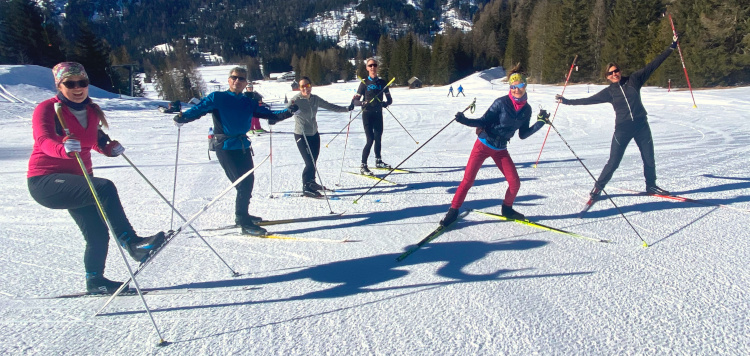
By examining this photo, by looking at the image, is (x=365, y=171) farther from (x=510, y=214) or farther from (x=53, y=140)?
(x=53, y=140)

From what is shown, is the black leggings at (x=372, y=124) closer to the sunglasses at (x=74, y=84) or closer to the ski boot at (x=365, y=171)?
the ski boot at (x=365, y=171)

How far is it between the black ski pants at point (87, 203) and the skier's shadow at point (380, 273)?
0.54 m

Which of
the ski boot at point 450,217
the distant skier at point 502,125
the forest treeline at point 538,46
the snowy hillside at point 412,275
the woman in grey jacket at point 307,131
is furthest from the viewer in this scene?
the forest treeline at point 538,46

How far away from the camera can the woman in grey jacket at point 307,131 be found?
5.88 m

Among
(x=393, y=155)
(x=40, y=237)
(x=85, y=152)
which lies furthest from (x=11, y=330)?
(x=393, y=155)

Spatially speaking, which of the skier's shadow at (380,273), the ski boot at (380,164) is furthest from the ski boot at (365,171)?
the skier's shadow at (380,273)

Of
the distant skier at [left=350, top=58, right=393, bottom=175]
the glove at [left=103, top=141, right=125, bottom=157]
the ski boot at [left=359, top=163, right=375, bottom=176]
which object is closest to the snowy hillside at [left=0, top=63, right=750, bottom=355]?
the ski boot at [left=359, top=163, right=375, bottom=176]

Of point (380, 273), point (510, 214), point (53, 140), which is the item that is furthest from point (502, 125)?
point (53, 140)

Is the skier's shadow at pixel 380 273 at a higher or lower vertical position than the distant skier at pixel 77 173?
lower

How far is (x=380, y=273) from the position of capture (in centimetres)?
348

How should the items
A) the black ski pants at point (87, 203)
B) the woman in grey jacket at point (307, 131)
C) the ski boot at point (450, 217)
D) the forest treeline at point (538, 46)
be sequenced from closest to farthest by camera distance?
1. the black ski pants at point (87, 203)
2. the ski boot at point (450, 217)
3. the woman in grey jacket at point (307, 131)
4. the forest treeline at point (538, 46)

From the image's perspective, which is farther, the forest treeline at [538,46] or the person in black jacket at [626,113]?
the forest treeline at [538,46]

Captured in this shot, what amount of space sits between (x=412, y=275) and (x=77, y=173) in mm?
2606

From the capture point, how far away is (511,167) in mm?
4316
